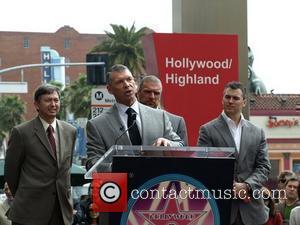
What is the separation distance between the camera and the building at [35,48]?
124625mm

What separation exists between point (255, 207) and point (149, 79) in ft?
6.10

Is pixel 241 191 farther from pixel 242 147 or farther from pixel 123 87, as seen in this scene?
pixel 123 87

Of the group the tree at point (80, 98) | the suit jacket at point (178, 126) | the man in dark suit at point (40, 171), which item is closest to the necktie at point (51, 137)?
the man in dark suit at point (40, 171)

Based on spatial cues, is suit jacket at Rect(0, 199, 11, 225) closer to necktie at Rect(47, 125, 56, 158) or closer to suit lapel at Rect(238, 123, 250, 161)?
necktie at Rect(47, 125, 56, 158)

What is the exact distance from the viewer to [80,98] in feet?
A: 287

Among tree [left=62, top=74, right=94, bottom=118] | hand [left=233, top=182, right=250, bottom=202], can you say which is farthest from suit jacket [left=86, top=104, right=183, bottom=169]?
tree [left=62, top=74, right=94, bottom=118]

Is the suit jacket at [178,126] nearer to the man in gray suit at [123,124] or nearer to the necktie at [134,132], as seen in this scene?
the man in gray suit at [123,124]

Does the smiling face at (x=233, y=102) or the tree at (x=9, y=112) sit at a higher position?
the smiling face at (x=233, y=102)

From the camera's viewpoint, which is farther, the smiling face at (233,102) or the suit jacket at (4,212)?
the suit jacket at (4,212)

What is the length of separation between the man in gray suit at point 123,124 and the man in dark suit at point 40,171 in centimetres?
123

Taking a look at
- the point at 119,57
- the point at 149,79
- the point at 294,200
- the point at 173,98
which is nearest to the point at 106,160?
the point at 149,79

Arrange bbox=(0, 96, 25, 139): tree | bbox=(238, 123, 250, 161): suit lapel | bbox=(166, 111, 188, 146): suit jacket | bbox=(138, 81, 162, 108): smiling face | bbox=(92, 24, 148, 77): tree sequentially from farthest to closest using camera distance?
1. bbox=(0, 96, 25, 139): tree
2. bbox=(92, 24, 148, 77): tree
3. bbox=(138, 81, 162, 108): smiling face
4. bbox=(166, 111, 188, 146): suit jacket
5. bbox=(238, 123, 250, 161): suit lapel

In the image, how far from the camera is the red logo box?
4770mm

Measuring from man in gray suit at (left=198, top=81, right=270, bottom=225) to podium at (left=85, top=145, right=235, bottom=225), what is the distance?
1.33m
